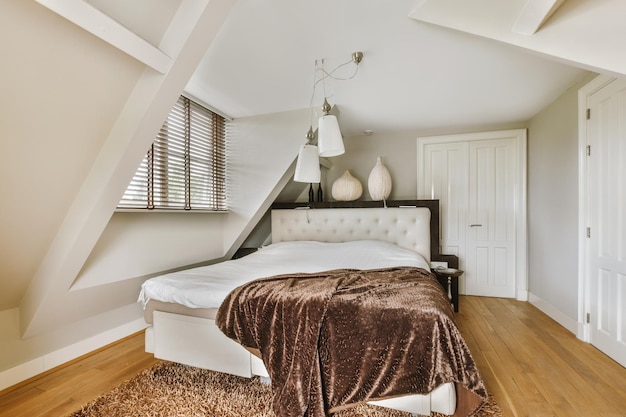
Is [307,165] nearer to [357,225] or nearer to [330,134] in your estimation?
[330,134]

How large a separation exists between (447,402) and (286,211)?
276cm

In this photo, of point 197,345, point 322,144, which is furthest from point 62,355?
point 322,144

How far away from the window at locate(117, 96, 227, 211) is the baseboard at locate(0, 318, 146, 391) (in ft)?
3.76

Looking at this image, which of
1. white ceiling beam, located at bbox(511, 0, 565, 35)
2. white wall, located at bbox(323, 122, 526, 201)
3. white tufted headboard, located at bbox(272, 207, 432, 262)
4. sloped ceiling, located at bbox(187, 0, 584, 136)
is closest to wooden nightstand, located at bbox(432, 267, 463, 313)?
white tufted headboard, located at bbox(272, 207, 432, 262)

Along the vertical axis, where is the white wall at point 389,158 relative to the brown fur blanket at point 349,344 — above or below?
above

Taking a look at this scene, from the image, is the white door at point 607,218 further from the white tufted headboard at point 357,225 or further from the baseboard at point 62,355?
the baseboard at point 62,355

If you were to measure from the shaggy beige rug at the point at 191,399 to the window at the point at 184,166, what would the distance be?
1247 mm

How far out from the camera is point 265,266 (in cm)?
251

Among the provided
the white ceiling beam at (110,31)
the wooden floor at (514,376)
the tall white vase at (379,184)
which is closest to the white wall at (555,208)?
the wooden floor at (514,376)

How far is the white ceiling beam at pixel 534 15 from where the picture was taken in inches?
52.7

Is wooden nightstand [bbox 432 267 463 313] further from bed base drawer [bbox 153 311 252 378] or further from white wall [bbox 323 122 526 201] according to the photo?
bed base drawer [bbox 153 311 252 378]

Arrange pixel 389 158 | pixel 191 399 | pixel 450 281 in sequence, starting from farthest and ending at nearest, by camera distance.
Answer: pixel 389 158 → pixel 450 281 → pixel 191 399

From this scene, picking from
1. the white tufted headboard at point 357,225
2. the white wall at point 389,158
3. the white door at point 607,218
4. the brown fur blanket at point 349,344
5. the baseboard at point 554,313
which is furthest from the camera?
the white wall at point 389,158

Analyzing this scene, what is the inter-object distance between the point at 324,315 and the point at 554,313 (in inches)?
108
